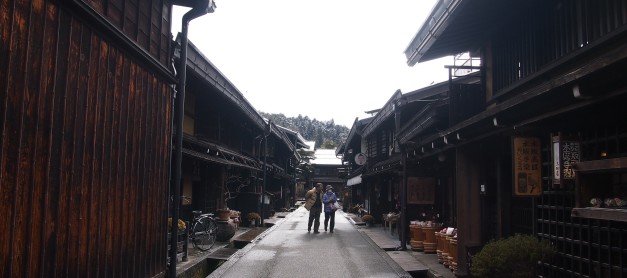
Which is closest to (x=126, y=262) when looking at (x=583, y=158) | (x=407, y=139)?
(x=583, y=158)

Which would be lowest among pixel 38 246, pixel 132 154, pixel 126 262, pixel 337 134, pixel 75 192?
pixel 126 262

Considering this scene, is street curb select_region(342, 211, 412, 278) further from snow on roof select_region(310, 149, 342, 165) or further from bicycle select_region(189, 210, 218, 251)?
snow on roof select_region(310, 149, 342, 165)

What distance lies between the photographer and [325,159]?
71.5 m

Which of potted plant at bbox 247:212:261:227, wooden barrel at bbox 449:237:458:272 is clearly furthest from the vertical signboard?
potted plant at bbox 247:212:261:227

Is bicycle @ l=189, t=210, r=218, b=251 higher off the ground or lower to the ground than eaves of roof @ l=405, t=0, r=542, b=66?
lower

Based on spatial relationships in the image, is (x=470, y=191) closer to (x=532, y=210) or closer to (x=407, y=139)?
(x=532, y=210)

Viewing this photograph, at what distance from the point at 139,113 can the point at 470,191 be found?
6851 millimetres

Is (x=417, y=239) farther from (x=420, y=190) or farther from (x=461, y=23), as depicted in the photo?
(x=461, y=23)

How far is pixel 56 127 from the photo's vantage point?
5.05m

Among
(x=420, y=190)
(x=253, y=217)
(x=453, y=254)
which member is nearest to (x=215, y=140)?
(x=253, y=217)

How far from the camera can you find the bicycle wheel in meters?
13.4

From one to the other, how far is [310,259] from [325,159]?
58.2 metres

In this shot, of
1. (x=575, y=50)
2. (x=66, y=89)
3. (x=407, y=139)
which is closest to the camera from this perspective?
(x=66, y=89)

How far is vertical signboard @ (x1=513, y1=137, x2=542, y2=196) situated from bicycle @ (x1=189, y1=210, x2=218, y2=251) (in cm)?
905
